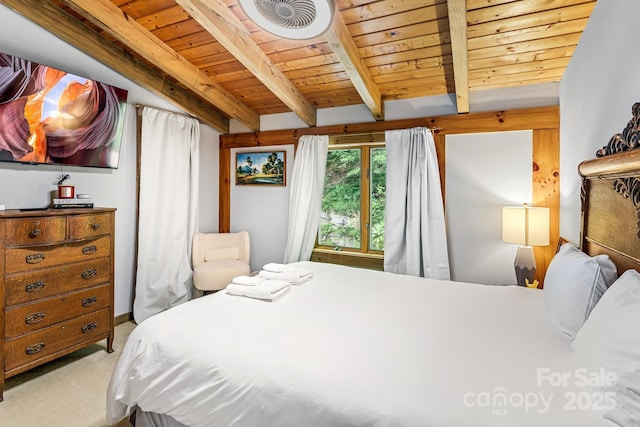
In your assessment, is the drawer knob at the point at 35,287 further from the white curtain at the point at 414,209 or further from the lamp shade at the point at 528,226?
the lamp shade at the point at 528,226

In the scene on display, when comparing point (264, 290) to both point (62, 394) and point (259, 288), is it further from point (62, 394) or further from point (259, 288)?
point (62, 394)

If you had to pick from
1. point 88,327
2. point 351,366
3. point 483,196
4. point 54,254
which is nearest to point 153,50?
point 54,254

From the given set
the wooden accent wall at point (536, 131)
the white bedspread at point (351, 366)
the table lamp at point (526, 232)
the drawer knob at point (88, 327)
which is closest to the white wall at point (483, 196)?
the wooden accent wall at point (536, 131)

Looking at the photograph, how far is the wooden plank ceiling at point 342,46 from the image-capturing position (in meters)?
2.23

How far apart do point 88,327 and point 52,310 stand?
1.03 feet

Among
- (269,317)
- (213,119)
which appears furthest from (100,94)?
(269,317)

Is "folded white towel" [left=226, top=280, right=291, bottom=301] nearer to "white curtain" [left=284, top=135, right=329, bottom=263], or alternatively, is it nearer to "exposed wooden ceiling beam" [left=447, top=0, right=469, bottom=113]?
"white curtain" [left=284, top=135, right=329, bottom=263]

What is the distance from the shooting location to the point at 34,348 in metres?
2.19

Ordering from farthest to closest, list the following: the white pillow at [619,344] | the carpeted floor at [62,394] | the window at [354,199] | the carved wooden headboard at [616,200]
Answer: the window at [354,199] < the carpeted floor at [62,394] < the carved wooden headboard at [616,200] < the white pillow at [619,344]

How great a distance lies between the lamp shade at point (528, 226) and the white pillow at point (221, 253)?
116 inches

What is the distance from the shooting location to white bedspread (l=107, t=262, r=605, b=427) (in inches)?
37.6

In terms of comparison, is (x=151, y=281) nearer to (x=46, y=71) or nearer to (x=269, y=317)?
(x=46, y=71)

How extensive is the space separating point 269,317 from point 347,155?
2.62 metres

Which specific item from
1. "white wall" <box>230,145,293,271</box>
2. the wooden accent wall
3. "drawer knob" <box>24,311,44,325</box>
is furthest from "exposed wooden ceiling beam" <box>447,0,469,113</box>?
"drawer knob" <box>24,311,44,325</box>
